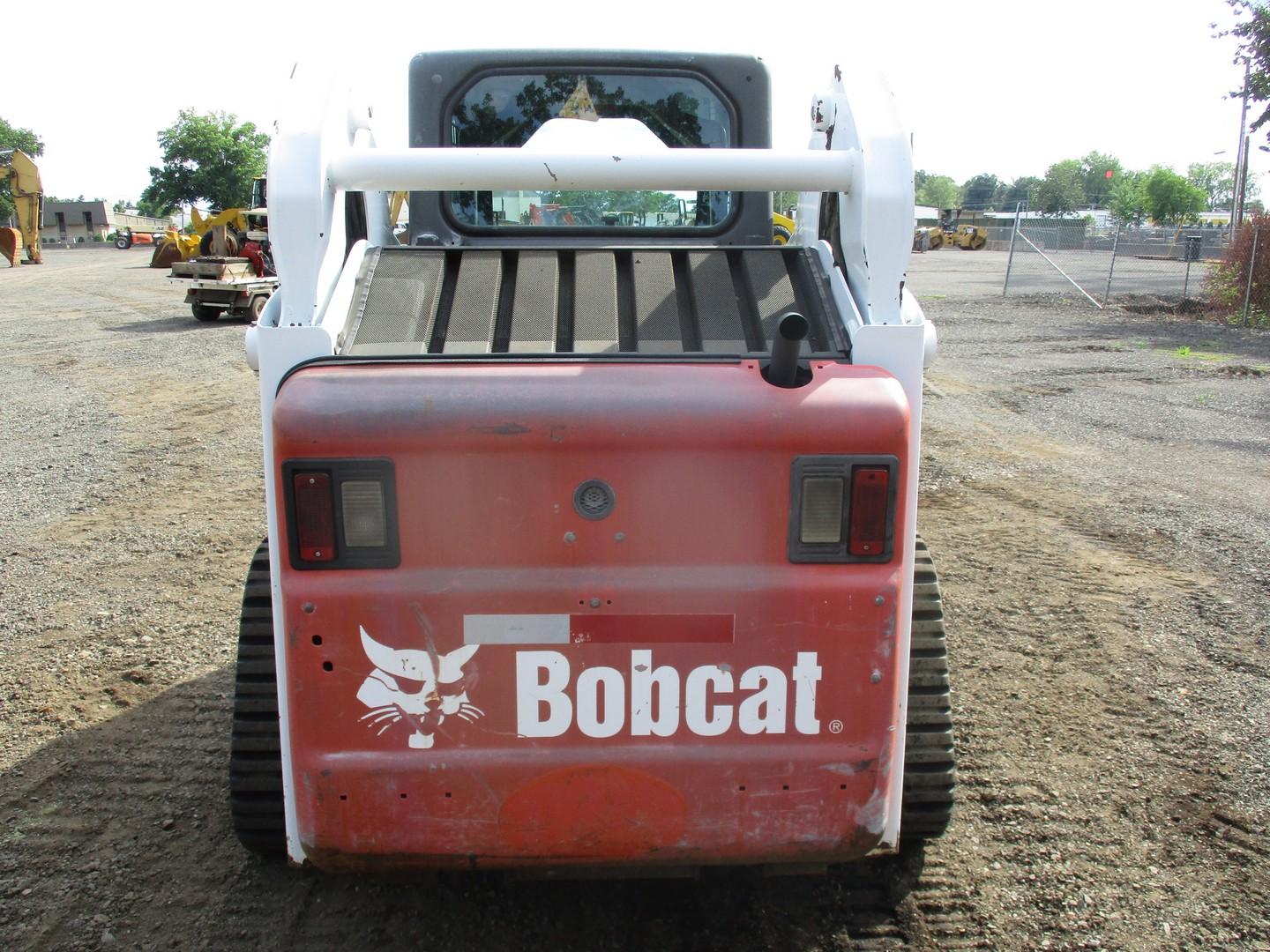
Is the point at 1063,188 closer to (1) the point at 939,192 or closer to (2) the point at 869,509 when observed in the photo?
(1) the point at 939,192

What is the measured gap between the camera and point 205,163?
63844 mm

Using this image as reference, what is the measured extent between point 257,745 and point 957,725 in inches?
95.7

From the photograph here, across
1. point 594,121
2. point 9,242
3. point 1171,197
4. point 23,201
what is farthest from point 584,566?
point 1171,197

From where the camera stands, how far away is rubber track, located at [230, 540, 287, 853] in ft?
8.74

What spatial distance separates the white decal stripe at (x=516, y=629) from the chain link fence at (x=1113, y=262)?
66.0 ft

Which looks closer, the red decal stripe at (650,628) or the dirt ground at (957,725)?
the red decal stripe at (650,628)

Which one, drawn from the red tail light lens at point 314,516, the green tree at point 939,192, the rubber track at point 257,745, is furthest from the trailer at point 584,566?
the green tree at point 939,192

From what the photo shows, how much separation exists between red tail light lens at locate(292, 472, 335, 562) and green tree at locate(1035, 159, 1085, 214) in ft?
334

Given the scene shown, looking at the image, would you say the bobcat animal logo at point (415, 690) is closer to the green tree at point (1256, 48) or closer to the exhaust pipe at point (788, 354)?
the exhaust pipe at point (788, 354)

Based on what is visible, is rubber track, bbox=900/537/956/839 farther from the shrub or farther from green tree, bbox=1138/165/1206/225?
green tree, bbox=1138/165/1206/225

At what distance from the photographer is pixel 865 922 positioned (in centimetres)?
265

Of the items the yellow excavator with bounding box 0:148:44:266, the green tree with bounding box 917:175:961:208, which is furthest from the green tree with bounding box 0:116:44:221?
the green tree with bounding box 917:175:961:208

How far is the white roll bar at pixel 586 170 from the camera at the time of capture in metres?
2.36

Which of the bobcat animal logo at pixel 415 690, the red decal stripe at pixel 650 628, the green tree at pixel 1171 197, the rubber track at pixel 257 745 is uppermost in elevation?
the green tree at pixel 1171 197
